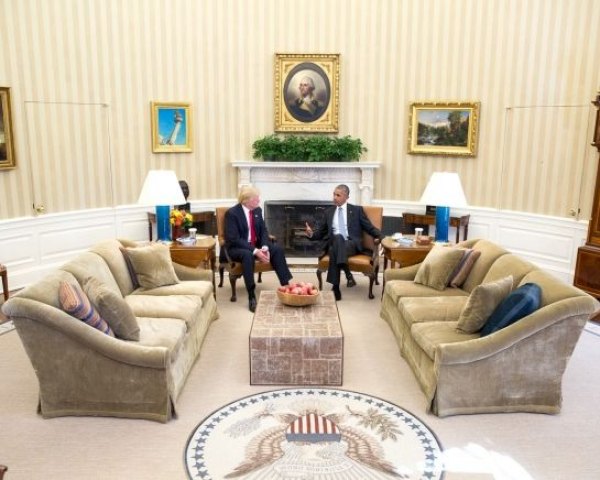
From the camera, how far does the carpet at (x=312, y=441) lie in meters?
3.26

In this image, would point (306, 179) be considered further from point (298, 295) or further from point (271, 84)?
point (298, 295)

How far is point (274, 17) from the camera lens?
26.1 feet

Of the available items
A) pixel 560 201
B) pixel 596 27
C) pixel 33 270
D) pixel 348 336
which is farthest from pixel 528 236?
pixel 33 270

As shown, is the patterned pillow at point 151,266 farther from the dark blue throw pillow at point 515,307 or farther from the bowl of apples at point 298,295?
the dark blue throw pillow at point 515,307

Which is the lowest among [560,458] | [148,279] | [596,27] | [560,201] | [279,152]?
[560,458]

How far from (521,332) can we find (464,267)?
158 cm

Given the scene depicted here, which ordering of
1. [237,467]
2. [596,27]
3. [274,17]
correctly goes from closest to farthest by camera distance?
[237,467] < [596,27] < [274,17]

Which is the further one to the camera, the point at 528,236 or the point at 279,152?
the point at 279,152

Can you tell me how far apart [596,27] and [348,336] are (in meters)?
4.98

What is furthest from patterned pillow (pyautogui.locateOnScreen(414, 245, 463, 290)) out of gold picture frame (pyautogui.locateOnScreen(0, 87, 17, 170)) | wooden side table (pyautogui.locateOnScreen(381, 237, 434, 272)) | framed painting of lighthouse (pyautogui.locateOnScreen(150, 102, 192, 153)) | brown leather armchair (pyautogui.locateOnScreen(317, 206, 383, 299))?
gold picture frame (pyautogui.locateOnScreen(0, 87, 17, 170))

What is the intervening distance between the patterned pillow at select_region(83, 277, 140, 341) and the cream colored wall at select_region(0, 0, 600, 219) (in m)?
3.66

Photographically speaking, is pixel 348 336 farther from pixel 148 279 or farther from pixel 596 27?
pixel 596 27

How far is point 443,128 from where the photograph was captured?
802 cm

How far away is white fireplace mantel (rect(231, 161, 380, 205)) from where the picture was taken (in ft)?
27.0
